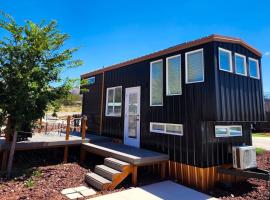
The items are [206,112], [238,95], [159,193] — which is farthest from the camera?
[238,95]

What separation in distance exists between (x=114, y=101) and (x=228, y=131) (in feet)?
16.6

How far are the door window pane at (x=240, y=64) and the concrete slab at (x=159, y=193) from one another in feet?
12.6

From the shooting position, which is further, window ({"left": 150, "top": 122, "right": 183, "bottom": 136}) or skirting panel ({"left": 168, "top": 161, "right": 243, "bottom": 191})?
window ({"left": 150, "top": 122, "right": 183, "bottom": 136})

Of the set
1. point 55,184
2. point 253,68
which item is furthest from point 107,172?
point 253,68

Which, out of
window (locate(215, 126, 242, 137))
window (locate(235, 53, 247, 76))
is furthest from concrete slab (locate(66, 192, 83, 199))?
window (locate(235, 53, 247, 76))

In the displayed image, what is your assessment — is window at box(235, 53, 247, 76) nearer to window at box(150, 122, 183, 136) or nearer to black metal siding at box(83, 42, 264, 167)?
black metal siding at box(83, 42, 264, 167)

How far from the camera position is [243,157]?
18.3 ft

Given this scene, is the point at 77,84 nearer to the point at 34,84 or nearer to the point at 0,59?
the point at 34,84

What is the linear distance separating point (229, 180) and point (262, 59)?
4610 millimetres

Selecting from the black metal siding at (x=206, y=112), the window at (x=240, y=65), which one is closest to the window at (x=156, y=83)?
the black metal siding at (x=206, y=112)

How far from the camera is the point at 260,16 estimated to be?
9438 millimetres

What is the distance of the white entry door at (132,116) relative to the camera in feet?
26.0

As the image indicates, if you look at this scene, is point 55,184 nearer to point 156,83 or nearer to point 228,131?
point 156,83

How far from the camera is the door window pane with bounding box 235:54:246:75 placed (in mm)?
6308
